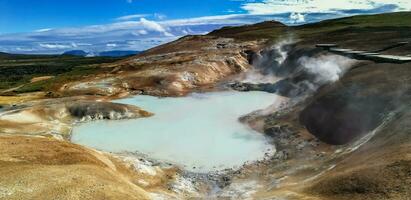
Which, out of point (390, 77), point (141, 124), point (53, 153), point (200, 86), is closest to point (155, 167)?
point (53, 153)

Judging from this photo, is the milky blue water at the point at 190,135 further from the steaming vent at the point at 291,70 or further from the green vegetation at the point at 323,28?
the green vegetation at the point at 323,28

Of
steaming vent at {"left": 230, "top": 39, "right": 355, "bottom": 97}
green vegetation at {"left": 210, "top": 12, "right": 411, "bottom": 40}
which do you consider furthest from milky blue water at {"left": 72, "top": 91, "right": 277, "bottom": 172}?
green vegetation at {"left": 210, "top": 12, "right": 411, "bottom": 40}

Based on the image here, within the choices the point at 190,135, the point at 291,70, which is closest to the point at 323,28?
the point at 291,70

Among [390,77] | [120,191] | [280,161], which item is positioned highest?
[390,77]

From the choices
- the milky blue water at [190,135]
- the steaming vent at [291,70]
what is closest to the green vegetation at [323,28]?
the steaming vent at [291,70]

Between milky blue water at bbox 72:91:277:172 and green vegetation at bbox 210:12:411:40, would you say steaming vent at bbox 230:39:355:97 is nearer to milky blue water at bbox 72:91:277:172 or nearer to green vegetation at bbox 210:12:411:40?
milky blue water at bbox 72:91:277:172

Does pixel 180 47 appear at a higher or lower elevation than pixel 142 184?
higher

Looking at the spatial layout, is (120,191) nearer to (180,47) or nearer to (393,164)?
(393,164)

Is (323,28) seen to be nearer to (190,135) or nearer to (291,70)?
(291,70)
